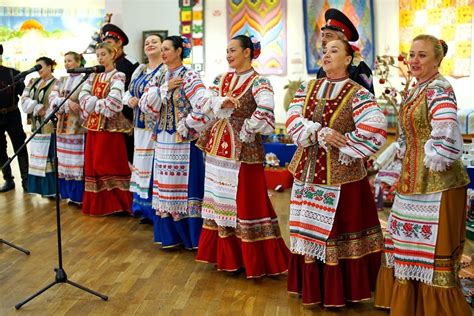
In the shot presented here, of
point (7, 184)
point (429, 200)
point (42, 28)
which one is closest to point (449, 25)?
point (7, 184)

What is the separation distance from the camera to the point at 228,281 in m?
4.12

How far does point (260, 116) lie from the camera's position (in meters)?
3.79

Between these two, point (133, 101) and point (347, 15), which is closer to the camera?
point (133, 101)

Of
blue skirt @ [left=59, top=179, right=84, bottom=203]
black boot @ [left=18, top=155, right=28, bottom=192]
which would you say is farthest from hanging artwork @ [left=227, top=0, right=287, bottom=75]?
blue skirt @ [left=59, top=179, right=84, bottom=203]

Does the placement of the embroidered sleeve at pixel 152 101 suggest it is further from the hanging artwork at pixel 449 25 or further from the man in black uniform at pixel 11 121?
the hanging artwork at pixel 449 25

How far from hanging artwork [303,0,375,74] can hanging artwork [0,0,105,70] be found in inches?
184

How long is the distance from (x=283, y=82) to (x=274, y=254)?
701cm

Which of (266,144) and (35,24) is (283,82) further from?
(35,24)

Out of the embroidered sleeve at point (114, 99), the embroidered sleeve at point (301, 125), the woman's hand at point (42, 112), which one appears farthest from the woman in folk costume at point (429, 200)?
the woman's hand at point (42, 112)

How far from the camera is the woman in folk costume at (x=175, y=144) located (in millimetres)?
4504

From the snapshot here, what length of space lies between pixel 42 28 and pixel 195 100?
31.7ft

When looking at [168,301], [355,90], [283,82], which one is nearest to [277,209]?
[168,301]

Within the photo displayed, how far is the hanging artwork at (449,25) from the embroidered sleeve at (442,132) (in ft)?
20.2

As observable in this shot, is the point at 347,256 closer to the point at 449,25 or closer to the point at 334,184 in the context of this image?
the point at 334,184
